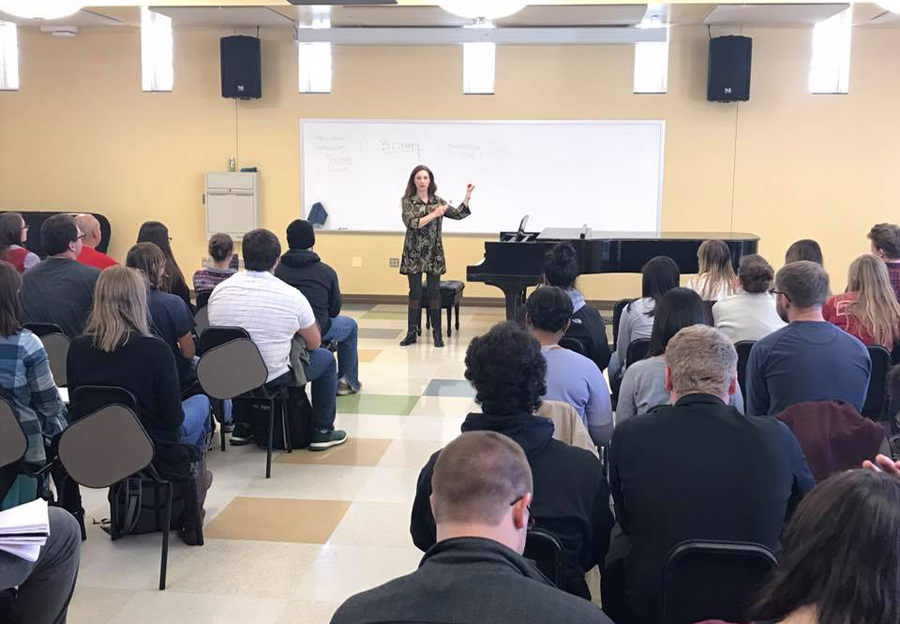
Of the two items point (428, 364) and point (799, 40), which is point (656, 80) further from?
point (428, 364)

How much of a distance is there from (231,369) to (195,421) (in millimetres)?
395

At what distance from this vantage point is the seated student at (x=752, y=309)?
165 inches

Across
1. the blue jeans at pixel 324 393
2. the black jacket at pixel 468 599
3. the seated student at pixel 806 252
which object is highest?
the seated student at pixel 806 252

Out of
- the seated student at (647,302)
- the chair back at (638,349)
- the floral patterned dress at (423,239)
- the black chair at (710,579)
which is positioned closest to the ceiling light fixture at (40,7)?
the floral patterned dress at (423,239)

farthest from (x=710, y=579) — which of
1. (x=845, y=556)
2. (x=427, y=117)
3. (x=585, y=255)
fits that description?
(x=427, y=117)

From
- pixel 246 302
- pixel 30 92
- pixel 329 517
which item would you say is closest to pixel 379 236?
pixel 30 92

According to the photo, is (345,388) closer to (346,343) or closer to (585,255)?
(346,343)

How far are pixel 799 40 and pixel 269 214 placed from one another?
6.16m

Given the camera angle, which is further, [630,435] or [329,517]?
[329,517]

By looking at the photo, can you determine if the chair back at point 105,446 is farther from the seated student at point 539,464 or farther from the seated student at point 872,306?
the seated student at point 872,306

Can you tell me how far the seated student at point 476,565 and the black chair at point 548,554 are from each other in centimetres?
56

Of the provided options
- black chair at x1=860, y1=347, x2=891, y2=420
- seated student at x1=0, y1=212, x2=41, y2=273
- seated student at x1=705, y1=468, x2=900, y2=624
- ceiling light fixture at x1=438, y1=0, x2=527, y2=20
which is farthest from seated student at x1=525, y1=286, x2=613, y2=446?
seated student at x1=0, y1=212, x2=41, y2=273

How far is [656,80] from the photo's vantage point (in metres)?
9.44

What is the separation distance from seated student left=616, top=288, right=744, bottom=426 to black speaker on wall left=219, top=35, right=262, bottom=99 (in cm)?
740
